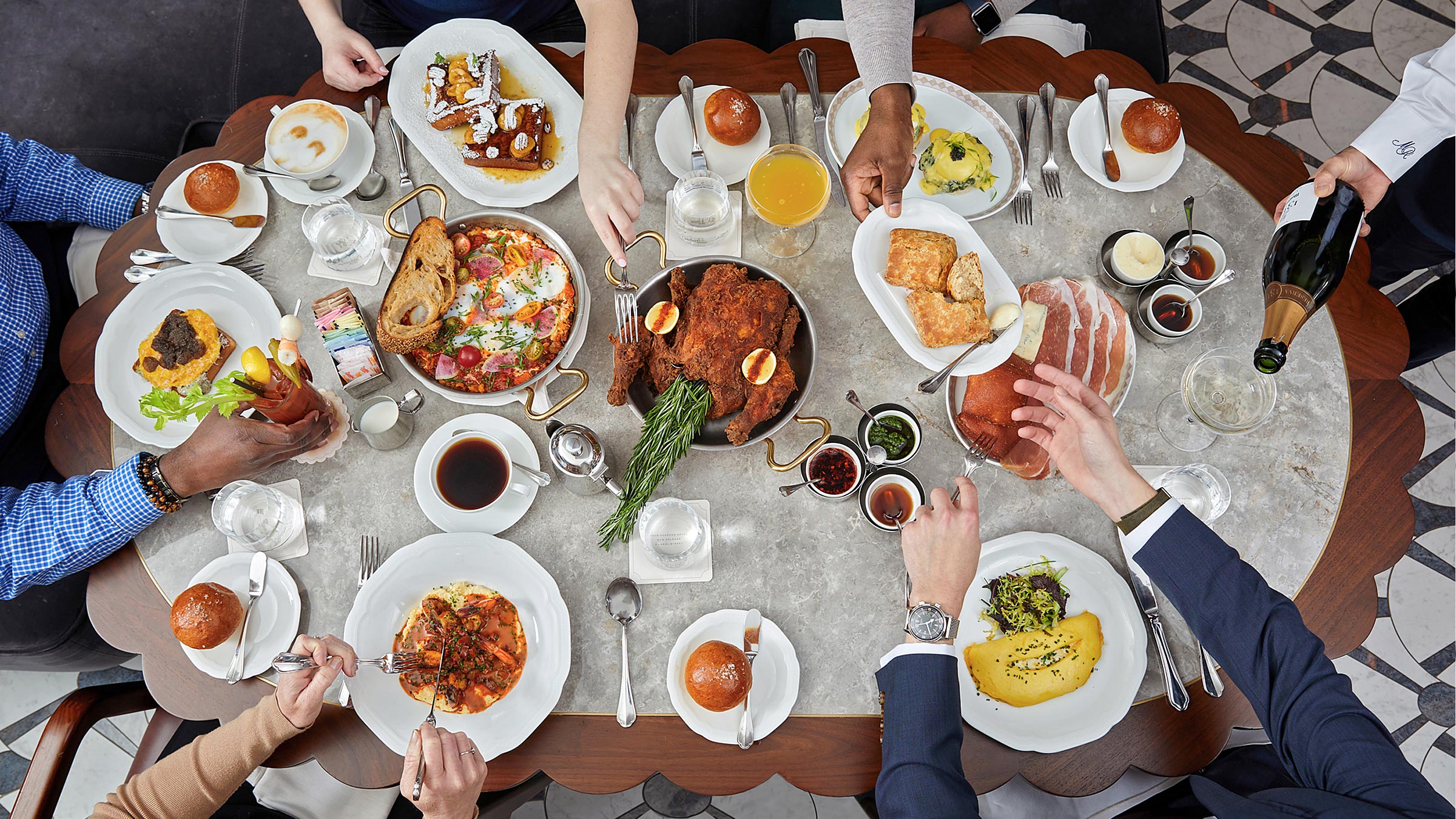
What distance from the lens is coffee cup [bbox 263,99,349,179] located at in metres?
2.32

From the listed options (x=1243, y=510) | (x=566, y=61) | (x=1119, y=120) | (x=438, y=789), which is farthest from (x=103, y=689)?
(x=1119, y=120)

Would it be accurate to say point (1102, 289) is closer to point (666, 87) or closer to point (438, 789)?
point (666, 87)

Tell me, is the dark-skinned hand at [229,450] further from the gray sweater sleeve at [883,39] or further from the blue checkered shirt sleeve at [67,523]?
the gray sweater sleeve at [883,39]

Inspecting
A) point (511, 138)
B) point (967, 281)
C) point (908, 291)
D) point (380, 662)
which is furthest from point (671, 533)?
point (511, 138)

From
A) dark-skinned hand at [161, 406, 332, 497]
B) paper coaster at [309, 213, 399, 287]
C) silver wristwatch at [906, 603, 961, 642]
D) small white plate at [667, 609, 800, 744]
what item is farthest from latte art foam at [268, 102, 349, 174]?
silver wristwatch at [906, 603, 961, 642]

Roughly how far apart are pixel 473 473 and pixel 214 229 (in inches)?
45.2

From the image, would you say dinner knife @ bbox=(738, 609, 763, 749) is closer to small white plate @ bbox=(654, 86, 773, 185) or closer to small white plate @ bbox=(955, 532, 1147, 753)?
small white plate @ bbox=(955, 532, 1147, 753)

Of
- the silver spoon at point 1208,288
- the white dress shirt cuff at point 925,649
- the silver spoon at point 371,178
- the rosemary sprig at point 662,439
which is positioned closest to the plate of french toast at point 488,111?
the silver spoon at point 371,178

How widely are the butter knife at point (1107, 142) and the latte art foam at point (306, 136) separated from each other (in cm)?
233

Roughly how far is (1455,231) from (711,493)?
8.59 feet

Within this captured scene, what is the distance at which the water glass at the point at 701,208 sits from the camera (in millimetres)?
2221

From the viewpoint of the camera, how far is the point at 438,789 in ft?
5.81

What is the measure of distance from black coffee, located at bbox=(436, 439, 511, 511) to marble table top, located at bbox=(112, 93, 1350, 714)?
4.5 inches

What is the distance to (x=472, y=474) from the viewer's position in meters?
2.12
